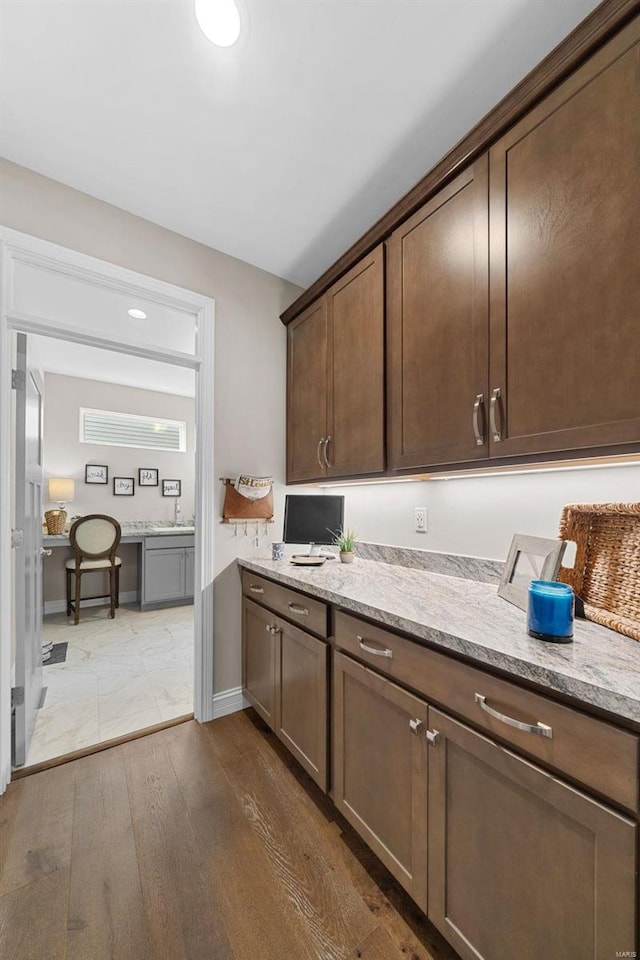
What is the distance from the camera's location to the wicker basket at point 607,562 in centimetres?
97

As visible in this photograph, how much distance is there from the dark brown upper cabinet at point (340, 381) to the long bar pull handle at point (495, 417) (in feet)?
1.77

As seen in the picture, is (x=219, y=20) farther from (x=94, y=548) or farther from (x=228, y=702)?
(x=94, y=548)

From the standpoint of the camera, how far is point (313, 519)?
2.26 meters

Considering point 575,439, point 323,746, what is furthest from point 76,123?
point 323,746

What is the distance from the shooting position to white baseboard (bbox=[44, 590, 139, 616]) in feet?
14.1

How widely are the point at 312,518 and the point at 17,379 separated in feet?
5.31

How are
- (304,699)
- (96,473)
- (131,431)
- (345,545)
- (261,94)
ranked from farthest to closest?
(131,431)
(96,473)
(345,545)
(304,699)
(261,94)

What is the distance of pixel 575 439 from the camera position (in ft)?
3.48

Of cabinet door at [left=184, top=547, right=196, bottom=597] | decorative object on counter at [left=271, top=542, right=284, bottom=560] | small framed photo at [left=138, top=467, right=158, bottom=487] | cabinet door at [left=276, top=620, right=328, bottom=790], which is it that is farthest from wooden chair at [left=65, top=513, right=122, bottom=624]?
cabinet door at [left=276, top=620, right=328, bottom=790]

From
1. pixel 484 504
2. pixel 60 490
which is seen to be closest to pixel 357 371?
pixel 484 504

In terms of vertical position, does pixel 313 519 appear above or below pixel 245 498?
below

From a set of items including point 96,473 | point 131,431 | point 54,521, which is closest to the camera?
point 54,521

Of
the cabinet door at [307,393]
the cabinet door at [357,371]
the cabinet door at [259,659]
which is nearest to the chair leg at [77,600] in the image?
the cabinet door at [259,659]

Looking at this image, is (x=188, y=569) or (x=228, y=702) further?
(x=188, y=569)
